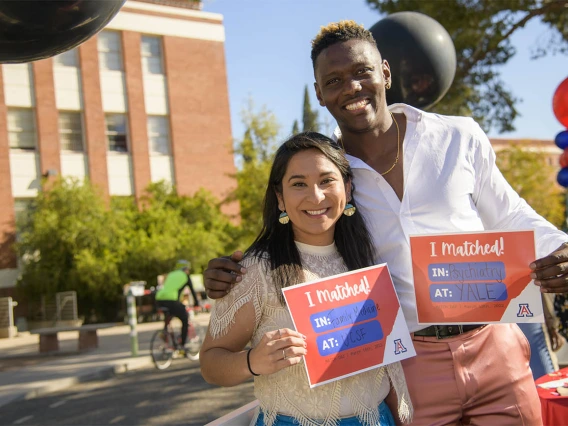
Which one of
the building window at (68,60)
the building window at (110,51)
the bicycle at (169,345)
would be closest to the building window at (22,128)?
the building window at (68,60)

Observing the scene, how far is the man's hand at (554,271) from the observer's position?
6.78ft

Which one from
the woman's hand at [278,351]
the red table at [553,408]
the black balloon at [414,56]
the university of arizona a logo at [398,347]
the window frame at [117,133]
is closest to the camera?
the woman's hand at [278,351]

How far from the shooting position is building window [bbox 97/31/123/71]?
27.4 meters

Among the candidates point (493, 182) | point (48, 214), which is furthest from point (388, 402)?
point (48, 214)

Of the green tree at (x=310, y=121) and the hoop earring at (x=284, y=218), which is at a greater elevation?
the green tree at (x=310, y=121)

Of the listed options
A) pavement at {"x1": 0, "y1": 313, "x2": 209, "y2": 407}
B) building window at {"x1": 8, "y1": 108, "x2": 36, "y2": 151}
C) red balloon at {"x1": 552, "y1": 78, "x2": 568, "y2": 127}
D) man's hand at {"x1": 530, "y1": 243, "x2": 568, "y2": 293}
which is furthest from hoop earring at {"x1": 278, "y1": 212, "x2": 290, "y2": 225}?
building window at {"x1": 8, "y1": 108, "x2": 36, "y2": 151}

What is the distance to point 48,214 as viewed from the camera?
23375 millimetres

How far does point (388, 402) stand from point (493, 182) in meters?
0.94

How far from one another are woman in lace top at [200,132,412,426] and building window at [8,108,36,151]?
2586 centimetres

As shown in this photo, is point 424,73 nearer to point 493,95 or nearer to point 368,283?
point 368,283

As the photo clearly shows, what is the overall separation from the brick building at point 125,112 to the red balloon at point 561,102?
65.5ft

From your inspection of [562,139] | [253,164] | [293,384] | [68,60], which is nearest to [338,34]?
[293,384]

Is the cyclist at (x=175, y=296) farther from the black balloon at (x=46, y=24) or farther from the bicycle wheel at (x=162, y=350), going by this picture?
the black balloon at (x=46, y=24)

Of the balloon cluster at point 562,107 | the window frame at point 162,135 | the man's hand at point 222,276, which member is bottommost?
the man's hand at point 222,276
